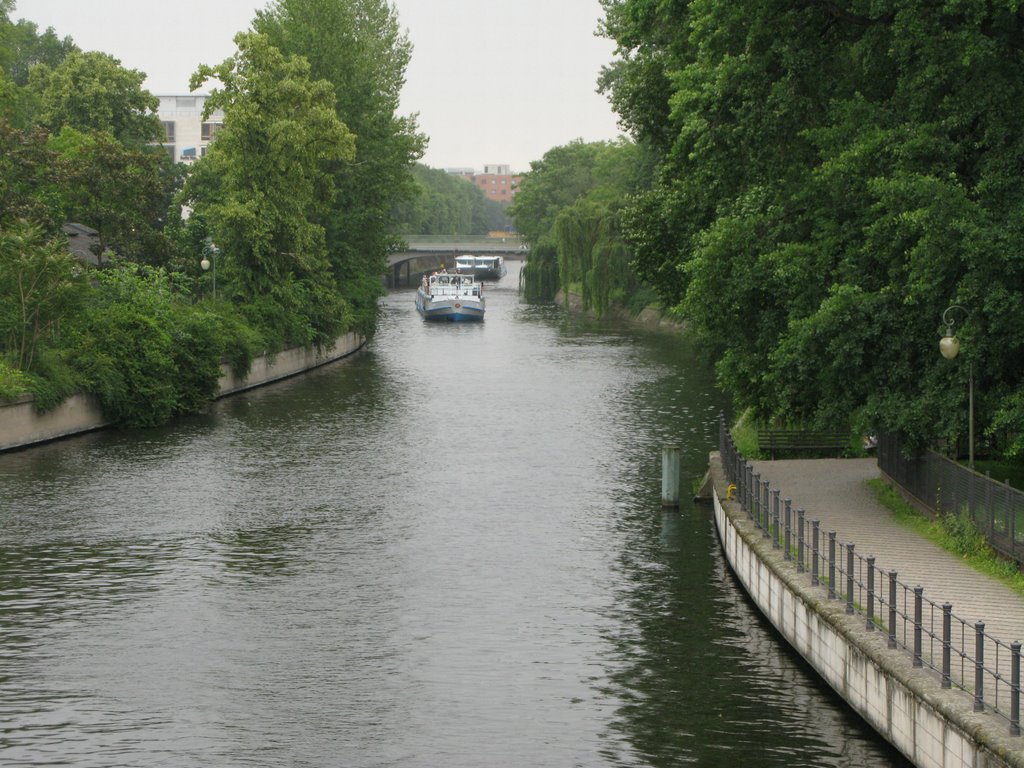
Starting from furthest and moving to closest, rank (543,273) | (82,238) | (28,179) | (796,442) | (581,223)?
(543,273) < (581,223) < (82,238) < (28,179) < (796,442)

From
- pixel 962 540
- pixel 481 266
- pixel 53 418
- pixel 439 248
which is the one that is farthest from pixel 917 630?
pixel 481 266

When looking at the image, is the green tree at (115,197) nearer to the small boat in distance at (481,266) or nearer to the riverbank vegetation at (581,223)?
the riverbank vegetation at (581,223)

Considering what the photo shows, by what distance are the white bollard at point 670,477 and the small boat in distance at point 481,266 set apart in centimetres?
14186

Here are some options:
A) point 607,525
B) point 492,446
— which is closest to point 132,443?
point 492,446

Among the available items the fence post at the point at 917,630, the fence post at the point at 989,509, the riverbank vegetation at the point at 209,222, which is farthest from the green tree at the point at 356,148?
the fence post at the point at 917,630

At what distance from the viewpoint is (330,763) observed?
59.7 ft

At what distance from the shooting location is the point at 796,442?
36.7 metres

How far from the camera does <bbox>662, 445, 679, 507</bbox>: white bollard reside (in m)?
34.3

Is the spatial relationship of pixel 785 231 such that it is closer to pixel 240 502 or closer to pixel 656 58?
pixel 656 58

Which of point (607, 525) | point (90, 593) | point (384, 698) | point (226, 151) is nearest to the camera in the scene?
point (384, 698)

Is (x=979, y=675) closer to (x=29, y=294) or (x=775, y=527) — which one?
(x=775, y=527)

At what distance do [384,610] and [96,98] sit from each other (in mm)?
76638

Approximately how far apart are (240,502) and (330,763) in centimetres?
1783

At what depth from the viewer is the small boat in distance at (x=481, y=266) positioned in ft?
582
